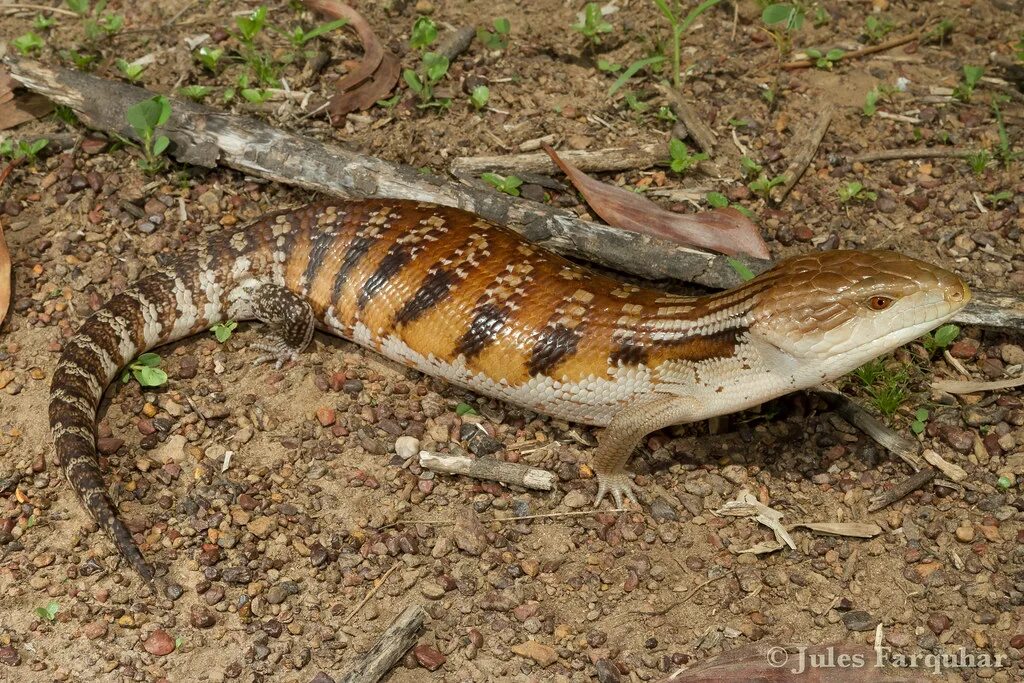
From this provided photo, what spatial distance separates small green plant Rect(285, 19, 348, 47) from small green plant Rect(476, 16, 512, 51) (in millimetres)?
1029

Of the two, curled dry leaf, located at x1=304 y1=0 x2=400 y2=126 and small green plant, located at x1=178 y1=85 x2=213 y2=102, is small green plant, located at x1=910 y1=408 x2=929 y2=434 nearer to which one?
curled dry leaf, located at x1=304 y1=0 x2=400 y2=126

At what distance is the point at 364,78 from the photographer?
746cm

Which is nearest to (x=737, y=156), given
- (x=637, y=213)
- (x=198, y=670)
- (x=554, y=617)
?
(x=637, y=213)

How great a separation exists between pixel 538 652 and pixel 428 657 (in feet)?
1.73

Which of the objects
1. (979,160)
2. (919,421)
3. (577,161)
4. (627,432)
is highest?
(979,160)

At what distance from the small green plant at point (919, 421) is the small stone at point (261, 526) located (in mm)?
3570

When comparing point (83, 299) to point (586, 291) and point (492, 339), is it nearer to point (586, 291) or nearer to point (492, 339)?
point (492, 339)

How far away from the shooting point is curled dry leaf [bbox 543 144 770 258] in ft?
21.0

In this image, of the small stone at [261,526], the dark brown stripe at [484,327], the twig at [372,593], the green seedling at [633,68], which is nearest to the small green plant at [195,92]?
the green seedling at [633,68]

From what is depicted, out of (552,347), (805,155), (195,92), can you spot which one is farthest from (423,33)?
(552,347)

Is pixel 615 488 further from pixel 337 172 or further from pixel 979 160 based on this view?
pixel 979 160

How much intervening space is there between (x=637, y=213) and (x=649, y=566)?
2429 mm

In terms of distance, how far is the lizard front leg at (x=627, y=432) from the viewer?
5.40 meters

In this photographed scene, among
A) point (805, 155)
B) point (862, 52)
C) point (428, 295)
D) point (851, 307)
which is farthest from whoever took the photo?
point (862, 52)
